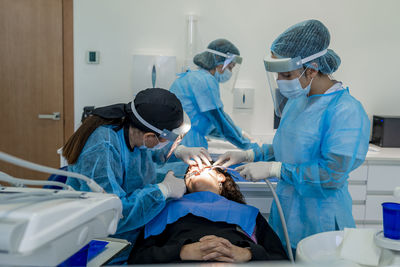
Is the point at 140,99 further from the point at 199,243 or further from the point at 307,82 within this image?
the point at 307,82

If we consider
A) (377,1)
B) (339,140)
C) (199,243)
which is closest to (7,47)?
(199,243)

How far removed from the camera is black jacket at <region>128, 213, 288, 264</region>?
1335mm

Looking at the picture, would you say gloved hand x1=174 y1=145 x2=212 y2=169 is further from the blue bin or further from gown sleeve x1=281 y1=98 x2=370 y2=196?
the blue bin

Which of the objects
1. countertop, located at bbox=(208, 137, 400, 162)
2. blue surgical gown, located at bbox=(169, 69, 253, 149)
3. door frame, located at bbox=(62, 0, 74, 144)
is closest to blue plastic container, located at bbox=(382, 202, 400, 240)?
blue surgical gown, located at bbox=(169, 69, 253, 149)

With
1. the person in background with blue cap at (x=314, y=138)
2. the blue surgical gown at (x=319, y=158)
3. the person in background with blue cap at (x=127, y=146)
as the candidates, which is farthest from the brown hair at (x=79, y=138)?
the blue surgical gown at (x=319, y=158)

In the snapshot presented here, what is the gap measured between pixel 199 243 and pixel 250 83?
6.69 feet

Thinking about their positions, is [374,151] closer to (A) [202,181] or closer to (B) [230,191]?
(B) [230,191]

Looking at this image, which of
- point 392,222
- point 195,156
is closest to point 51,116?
point 195,156

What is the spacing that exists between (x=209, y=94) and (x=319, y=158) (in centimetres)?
103

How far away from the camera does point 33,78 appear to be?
3004 mm

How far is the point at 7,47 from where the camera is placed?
2947 millimetres

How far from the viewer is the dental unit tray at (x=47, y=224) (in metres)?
0.53

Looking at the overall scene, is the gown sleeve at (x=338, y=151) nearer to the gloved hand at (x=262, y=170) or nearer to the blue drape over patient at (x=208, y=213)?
the gloved hand at (x=262, y=170)

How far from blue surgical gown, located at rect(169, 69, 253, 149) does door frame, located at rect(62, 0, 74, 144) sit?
44.7 inches
